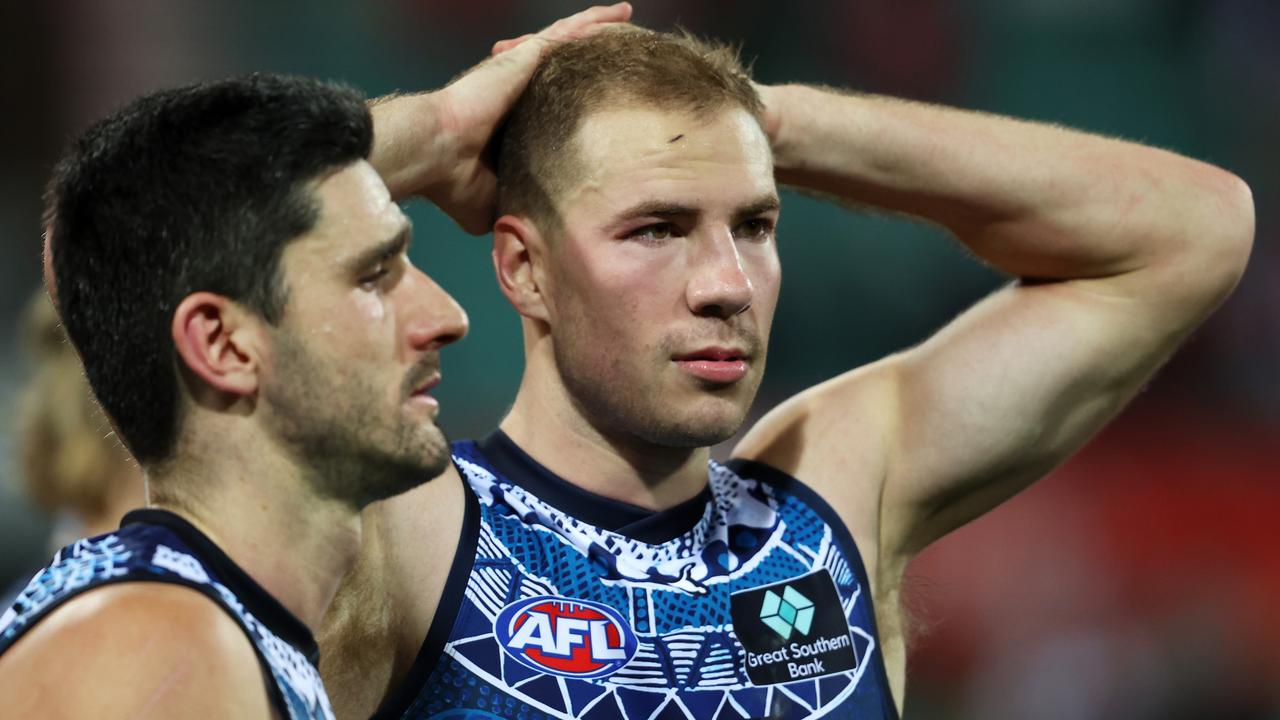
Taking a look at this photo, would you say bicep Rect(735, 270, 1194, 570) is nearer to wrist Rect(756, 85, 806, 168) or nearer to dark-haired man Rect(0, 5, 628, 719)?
wrist Rect(756, 85, 806, 168)

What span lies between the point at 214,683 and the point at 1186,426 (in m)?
6.99

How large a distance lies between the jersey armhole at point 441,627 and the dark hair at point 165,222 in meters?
0.66

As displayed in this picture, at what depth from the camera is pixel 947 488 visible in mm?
3242

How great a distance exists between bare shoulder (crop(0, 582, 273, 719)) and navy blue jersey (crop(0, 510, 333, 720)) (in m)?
0.02

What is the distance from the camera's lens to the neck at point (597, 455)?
2.98 meters

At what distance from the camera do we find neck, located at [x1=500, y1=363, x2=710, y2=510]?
A: 9.79 ft

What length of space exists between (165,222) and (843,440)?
156 centimetres

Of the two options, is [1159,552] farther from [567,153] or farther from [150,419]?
[150,419]

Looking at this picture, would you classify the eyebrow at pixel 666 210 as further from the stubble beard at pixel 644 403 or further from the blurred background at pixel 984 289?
the blurred background at pixel 984 289

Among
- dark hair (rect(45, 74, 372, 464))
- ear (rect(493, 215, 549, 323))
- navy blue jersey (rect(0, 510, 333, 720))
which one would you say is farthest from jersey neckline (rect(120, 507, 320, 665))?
ear (rect(493, 215, 549, 323))

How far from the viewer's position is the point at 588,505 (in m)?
2.95

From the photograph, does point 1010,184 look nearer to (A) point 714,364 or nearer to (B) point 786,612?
(A) point 714,364

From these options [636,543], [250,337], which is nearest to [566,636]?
[636,543]

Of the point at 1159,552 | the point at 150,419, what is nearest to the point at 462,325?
the point at 150,419
